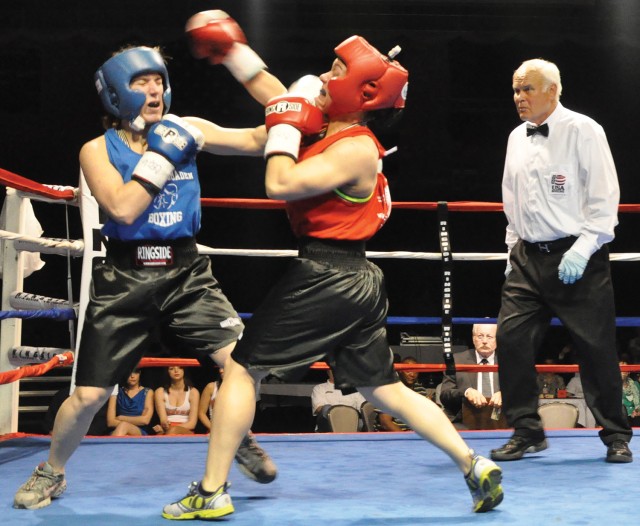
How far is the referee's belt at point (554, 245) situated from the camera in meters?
2.68

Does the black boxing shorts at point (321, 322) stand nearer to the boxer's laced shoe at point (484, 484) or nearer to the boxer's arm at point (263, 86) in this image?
the boxer's laced shoe at point (484, 484)

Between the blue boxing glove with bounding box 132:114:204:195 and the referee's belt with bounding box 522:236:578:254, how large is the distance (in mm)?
1163

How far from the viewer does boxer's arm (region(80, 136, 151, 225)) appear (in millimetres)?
2012

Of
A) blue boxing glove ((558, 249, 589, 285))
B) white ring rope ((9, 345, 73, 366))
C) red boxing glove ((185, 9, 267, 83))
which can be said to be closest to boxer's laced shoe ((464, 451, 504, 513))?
blue boxing glove ((558, 249, 589, 285))

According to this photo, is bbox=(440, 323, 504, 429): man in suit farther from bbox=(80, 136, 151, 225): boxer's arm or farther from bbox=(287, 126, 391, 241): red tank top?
bbox=(80, 136, 151, 225): boxer's arm

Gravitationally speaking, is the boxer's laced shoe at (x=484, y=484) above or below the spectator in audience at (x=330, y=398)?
above

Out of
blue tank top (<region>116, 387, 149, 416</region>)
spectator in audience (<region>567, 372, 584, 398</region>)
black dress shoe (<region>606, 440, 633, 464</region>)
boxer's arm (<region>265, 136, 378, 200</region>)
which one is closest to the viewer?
boxer's arm (<region>265, 136, 378, 200</region>)

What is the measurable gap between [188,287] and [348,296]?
44 centimetres

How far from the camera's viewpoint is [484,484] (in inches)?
75.9

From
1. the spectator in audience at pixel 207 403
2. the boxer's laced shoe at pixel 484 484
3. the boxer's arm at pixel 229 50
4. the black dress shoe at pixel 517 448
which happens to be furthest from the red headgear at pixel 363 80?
the spectator in audience at pixel 207 403

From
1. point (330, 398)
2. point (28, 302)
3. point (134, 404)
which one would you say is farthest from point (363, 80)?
point (134, 404)

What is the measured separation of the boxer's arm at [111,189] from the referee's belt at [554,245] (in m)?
1.25

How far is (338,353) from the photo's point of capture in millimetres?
2010

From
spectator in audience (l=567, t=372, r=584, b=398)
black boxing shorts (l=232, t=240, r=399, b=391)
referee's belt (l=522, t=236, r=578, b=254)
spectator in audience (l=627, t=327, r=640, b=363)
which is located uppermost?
referee's belt (l=522, t=236, r=578, b=254)
